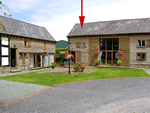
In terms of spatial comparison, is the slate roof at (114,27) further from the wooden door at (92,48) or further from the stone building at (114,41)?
the wooden door at (92,48)

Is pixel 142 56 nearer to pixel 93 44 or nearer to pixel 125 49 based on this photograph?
pixel 125 49

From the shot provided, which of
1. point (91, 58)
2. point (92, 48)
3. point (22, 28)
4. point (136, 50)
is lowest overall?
point (91, 58)

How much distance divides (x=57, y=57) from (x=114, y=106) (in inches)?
779

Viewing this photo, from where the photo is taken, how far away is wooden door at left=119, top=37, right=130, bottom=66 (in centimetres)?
2027

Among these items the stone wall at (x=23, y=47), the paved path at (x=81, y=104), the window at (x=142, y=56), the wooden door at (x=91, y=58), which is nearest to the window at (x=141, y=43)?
the window at (x=142, y=56)

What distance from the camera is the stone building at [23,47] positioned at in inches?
601

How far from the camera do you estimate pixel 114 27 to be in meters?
22.0

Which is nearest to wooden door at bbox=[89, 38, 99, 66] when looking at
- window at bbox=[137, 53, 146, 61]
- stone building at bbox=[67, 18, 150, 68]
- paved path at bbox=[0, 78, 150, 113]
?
stone building at bbox=[67, 18, 150, 68]

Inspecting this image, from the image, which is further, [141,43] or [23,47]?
[141,43]

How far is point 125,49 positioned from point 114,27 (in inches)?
164

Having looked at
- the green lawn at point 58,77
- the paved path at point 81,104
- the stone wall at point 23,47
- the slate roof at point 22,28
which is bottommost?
the paved path at point 81,104

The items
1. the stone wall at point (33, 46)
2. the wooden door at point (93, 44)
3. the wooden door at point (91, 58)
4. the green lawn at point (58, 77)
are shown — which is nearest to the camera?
the green lawn at point (58, 77)

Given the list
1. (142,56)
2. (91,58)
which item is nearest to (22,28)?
(91,58)

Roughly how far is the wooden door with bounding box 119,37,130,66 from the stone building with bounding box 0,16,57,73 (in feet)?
37.7
